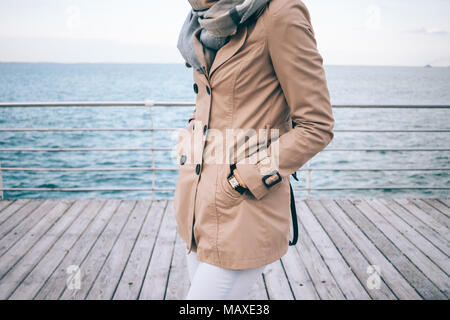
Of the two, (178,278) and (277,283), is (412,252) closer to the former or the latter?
(277,283)

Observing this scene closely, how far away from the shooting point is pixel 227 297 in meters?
1.00

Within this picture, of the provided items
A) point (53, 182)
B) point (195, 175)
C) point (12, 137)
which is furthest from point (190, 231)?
point (12, 137)

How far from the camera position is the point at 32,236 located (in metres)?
2.64

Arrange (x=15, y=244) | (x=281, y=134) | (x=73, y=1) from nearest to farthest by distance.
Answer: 1. (x=281, y=134)
2. (x=73, y=1)
3. (x=15, y=244)

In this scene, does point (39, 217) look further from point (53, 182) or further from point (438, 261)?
point (53, 182)

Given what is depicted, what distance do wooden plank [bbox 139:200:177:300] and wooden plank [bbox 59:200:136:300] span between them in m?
0.25

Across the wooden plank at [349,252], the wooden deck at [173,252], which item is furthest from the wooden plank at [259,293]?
the wooden plank at [349,252]

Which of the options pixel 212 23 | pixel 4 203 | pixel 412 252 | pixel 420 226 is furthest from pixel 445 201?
pixel 4 203

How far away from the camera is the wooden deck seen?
79.9 inches

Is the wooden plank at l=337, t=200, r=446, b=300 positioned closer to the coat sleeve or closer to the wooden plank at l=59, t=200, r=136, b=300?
the coat sleeve

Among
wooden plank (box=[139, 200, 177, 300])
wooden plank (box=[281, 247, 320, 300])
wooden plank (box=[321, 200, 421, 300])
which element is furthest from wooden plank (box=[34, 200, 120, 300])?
wooden plank (box=[321, 200, 421, 300])

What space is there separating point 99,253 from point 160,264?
1.64 feet
